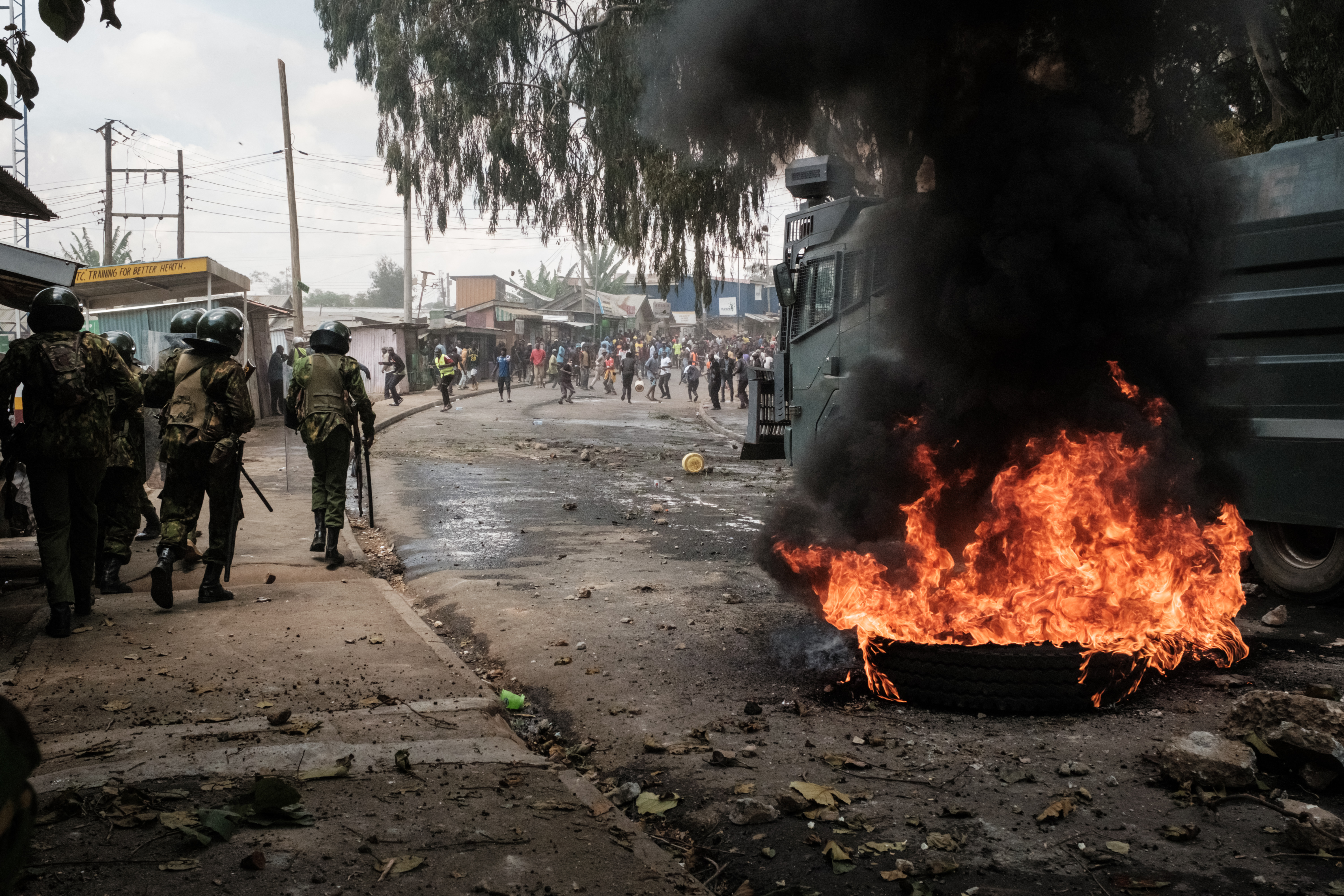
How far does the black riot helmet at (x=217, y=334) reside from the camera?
19.9 feet

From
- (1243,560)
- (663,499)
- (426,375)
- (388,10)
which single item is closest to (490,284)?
(426,375)

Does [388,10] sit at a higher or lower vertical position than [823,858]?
higher

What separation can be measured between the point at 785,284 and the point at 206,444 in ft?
19.1

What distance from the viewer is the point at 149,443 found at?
9.86 m

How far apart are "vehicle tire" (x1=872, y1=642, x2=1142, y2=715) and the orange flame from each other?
200 millimetres

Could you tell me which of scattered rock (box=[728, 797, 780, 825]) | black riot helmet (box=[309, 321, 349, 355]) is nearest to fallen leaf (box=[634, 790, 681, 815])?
scattered rock (box=[728, 797, 780, 825])

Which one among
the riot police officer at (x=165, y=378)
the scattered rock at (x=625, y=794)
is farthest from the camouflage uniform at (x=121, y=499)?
the scattered rock at (x=625, y=794)

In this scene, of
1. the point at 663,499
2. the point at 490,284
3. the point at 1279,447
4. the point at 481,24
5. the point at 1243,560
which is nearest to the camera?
the point at 1279,447

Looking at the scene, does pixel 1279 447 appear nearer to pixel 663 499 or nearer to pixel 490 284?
pixel 663 499

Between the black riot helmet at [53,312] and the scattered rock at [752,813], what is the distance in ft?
14.5

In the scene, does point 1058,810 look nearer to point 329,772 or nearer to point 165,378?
point 329,772

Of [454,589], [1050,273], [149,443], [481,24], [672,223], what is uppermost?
[481,24]

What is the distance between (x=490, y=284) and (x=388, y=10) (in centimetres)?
5853

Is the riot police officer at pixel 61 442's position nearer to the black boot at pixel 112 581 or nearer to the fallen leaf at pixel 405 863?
the black boot at pixel 112 581
